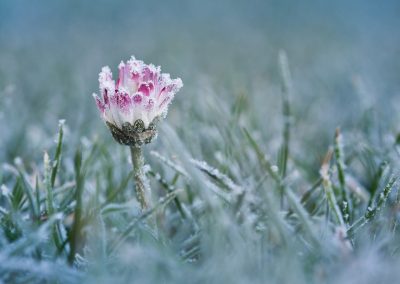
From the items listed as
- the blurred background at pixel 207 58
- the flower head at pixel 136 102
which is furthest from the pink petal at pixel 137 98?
the blurred background at pixel 207 58

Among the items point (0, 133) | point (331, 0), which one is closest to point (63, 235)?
point (0, 133)

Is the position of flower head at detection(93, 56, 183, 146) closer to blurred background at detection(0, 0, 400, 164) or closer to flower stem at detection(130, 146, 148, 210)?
flower stem at detection(130, 146, 148, 210)

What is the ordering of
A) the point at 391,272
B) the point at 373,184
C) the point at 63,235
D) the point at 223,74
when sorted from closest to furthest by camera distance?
the point at 391,272 < the point at 63,235 < the point at 373,184 < the point at 223,74

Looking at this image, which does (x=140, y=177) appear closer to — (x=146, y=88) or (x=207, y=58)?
(x=146, y=88)

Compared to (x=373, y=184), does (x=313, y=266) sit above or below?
below

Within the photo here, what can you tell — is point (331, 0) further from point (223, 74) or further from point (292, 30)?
point (223, 74)

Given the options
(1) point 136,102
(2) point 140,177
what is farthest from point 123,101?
(2) point 140,177

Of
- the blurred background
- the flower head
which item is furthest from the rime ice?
the blurred background
